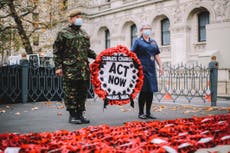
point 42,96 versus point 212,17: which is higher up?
point 212,17

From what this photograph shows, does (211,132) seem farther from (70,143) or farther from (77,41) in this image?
(77,41)

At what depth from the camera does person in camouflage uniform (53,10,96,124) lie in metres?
6.94

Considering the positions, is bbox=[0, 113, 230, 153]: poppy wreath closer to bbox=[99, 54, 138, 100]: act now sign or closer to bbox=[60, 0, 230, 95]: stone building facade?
bbox=[99, 54, 138, 100]: act now sign

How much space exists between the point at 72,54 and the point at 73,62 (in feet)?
0.53

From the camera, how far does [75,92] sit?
7086mm

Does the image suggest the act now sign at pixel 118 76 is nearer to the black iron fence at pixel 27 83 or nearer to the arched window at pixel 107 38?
the black iron fence at pixel 27 83

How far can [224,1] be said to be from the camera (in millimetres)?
23844

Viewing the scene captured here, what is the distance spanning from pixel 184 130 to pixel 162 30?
25.0 meters

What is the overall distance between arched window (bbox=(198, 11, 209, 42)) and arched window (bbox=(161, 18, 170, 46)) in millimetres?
3302

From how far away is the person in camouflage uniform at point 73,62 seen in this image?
694 cm

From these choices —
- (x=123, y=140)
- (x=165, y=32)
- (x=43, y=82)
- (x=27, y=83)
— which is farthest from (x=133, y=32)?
(x=123, y=140)

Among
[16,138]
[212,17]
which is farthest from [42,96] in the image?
[212,17]

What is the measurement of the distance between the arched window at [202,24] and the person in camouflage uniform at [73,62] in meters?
20.3

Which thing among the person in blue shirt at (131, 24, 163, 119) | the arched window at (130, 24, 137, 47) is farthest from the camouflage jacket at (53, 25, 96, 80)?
the arched window at (130, 24, 137, 47)
